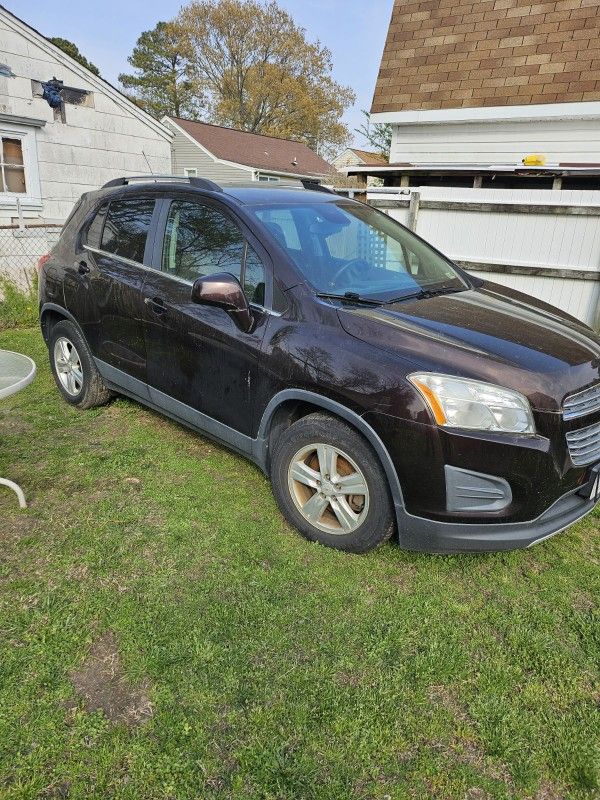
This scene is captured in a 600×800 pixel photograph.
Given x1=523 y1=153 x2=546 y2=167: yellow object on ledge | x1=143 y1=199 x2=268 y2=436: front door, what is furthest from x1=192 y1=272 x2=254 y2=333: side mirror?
x1=523 y1=153 x2=546 y2=167: yellow object on ledge

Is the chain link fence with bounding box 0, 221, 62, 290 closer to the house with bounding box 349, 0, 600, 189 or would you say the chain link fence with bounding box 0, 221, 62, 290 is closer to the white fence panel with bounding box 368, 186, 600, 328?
the house with bounding box 349, 0, 600, 189

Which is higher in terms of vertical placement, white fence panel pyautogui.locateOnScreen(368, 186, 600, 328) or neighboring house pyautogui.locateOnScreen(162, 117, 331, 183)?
neighboring house pyautogui.locateOnScreen(162, 117, 331, 183)

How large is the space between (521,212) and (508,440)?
541 cm

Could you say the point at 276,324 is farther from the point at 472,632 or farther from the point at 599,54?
the point at 599,54

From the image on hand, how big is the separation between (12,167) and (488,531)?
1172 cm

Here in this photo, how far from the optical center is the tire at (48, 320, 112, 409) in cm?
450

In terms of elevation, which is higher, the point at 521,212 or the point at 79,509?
the point at 521,212

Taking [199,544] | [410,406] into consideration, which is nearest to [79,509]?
[199,544]

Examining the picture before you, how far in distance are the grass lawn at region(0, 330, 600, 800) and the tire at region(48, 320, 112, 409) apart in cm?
124

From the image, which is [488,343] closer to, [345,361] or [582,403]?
[582,403]

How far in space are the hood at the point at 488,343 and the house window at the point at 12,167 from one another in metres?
10.5

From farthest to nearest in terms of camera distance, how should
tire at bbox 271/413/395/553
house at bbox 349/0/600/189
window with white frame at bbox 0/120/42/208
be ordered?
window with white frame at bbox 0/120/42/208 < house at bbox 349/0/600/189 < tire at bbox 271/413/395/553

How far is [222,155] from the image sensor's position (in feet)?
86.8

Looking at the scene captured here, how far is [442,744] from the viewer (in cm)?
197
